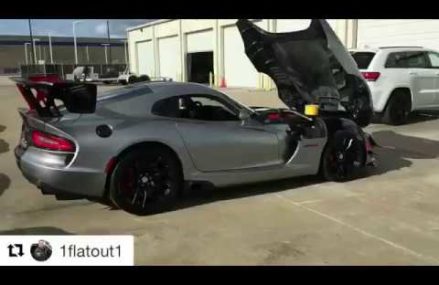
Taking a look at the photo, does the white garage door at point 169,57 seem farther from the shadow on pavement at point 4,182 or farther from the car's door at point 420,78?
the shadow on pavement at point 4,182

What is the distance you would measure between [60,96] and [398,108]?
27.9 ft

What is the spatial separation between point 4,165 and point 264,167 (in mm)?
4161

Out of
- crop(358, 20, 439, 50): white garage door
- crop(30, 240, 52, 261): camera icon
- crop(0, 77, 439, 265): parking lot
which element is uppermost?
crop(358, 20, 439, 50): white garage door

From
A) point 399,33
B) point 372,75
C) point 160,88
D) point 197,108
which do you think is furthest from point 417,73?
point 160,88

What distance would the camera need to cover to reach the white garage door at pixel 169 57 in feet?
134

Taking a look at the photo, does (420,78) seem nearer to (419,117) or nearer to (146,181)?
(419,117)

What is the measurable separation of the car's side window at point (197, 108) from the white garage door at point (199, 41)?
1162 inches

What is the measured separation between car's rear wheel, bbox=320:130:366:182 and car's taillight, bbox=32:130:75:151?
10.2ft

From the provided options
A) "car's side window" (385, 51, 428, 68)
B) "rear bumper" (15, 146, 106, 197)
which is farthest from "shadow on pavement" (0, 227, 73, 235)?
"car's side window" (385, 51, 428, 68)

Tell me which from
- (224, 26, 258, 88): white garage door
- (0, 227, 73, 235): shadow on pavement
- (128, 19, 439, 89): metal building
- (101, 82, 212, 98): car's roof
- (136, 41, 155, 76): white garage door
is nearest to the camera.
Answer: (0, 227, 73, 235): shadow on pavement

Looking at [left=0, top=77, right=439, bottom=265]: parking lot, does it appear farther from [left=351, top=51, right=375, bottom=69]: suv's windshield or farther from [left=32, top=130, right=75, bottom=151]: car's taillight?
[left=351, top=51, right=375, bottom=69]: suv's windshield

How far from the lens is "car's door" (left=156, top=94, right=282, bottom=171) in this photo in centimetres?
527

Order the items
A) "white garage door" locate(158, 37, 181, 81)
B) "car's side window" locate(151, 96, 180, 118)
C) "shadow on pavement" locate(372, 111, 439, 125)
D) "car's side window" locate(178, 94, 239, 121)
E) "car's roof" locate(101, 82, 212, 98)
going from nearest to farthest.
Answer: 1. "car's side window" locate(151, 96, 180, 118)
2. "car's roof" locate(101, 82, 212, 98)
3. "car's side window" locate(178, 94, 239, 121)
4. "shadow on pavement" locate(372, 111, 439, 125)
5. "white garage door" locate(158, 37, 181, 81)

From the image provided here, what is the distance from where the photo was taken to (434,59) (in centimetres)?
1209
